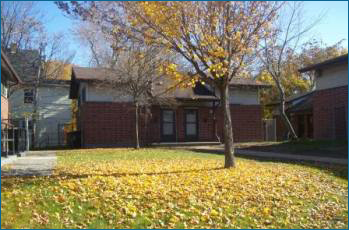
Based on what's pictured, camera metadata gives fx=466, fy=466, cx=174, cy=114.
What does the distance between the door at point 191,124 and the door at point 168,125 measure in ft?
2.76

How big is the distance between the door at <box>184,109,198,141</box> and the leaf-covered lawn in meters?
17.5

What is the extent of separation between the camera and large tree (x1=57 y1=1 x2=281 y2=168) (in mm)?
11352

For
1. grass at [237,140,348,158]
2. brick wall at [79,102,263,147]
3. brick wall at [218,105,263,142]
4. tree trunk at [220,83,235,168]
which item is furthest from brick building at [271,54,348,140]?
tree trunk at [220,83,235,168]

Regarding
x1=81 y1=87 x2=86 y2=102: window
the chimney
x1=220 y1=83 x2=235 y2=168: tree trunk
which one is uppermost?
the chimney

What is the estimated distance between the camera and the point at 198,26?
11.8m

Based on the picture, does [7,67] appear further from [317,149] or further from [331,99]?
[331,99]

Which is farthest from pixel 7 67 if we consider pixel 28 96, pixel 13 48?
pixel 28 96

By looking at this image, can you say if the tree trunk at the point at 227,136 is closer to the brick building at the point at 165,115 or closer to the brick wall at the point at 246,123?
the brick building at the point at 165,115

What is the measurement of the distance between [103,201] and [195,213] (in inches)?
60.9

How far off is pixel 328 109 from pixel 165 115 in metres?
9.67

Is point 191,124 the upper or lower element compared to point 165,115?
lower

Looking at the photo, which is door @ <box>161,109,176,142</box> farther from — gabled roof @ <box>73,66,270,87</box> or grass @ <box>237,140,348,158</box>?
grass @ <box>237,140,348,158</box>

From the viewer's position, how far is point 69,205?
739 centimetres

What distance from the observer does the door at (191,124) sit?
95.7 ft
